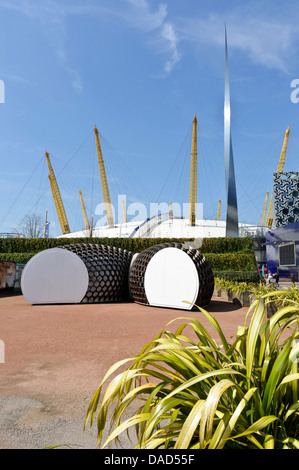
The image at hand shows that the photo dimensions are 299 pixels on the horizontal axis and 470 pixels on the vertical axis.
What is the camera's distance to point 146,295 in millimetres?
11336

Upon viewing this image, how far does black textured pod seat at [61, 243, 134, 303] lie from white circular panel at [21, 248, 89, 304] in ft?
0.80

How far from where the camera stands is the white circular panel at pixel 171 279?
10273 millimetres

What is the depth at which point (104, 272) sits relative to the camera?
12.2 m

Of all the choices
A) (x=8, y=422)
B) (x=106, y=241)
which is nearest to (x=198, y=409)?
(x=8, y=422)

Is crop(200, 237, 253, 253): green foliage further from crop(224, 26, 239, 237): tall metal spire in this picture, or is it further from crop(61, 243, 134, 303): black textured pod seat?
crop(61, 243, 134, 303): black textured pod seat

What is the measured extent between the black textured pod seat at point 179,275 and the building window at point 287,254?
659 inches

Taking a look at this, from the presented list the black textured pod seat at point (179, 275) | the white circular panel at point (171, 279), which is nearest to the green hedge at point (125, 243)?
the black textured pod seat at point (179, 275)

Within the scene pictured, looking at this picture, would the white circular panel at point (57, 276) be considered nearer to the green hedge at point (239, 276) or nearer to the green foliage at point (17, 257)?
the green hedge at point (239, 276)

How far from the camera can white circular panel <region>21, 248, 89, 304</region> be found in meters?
11.7

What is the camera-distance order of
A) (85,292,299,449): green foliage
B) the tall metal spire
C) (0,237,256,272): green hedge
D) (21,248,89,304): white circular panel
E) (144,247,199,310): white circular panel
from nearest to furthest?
(85,292,299,449): green foliage
(144,247,199,310): white circular panel
(21,248,89,304): white circular panel
(0,237,256,272): green hedge
the tall metal spire

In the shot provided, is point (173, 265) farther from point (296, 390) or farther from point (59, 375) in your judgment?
point (296, 390)

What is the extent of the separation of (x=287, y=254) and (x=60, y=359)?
81.3 feet

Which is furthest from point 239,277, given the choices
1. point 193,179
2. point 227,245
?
point 193,179

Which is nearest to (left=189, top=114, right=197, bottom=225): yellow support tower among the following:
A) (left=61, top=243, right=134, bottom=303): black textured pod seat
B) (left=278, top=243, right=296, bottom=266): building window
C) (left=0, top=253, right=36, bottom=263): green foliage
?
(left=278, top=243, right=296, bottom=266): building window
